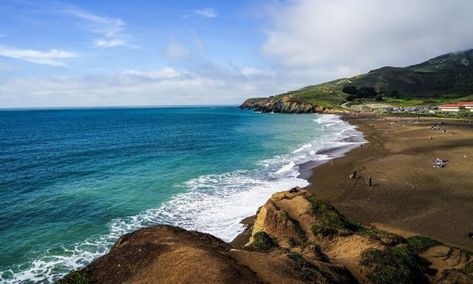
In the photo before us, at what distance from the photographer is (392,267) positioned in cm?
1593

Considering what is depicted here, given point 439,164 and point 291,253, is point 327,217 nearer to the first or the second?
point 291,253

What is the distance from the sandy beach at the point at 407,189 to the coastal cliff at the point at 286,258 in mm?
6737

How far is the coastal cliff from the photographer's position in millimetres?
13132

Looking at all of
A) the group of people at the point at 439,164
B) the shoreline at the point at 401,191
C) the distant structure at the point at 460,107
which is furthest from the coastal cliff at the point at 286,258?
the distant structure at the point at 460,107

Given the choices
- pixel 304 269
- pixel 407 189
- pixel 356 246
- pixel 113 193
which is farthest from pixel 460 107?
pixel 304 269

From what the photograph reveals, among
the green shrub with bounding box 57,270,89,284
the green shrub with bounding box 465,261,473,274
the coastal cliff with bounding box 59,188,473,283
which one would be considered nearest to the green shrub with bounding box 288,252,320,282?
the coastal cliff with bounding box 59,188,473,283

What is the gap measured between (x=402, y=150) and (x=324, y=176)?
2273cm

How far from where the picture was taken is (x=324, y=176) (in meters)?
44.3

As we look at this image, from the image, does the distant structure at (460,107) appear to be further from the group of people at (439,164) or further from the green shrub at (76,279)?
the green shrub at (76,279)

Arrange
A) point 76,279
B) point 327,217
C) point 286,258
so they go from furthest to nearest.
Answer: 1. point 327,217
2. point 286,258
3. point 76,279

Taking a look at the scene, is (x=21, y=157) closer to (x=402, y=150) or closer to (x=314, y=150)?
(x=314, y=150)

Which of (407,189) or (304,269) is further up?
(304,269)

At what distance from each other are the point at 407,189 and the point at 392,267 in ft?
75.0

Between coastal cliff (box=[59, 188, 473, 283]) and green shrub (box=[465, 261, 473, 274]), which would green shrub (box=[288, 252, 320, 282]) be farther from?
green shrub (box=[465, 261, 473, 274])
